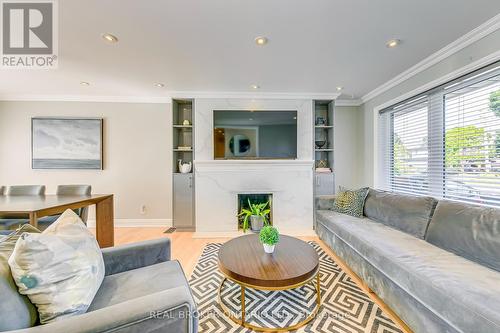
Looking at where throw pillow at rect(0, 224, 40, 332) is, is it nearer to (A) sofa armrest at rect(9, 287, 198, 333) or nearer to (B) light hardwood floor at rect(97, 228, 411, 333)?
(A) sofa armrest at rect(9, 287, 198, 333)

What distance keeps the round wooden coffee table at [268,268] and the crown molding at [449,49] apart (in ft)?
8.38

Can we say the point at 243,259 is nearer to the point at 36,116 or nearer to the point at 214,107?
the point at 214,107

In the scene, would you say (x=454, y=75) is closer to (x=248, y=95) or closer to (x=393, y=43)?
(x=393, y=43)

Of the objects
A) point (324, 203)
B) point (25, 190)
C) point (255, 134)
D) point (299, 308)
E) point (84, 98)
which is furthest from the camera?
point (84, 98)

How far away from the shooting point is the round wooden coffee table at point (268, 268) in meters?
1.46

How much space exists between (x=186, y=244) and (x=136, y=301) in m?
2.32

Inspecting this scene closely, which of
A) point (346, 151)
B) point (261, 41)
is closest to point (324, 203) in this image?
point (346, 151)

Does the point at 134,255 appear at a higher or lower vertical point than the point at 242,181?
lower

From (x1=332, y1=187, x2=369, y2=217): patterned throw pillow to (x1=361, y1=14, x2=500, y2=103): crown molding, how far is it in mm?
1672

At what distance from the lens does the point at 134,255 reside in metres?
1.49

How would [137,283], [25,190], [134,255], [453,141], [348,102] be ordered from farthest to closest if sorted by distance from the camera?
[348,102]
[25,190]
[453,141]
[134,255]
[137,283]

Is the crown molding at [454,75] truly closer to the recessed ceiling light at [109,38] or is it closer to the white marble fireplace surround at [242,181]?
the white marble fireplace surround at [242,181]

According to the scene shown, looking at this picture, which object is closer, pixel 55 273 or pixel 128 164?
pixel 55 273

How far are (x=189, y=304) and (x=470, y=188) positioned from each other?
288cm
